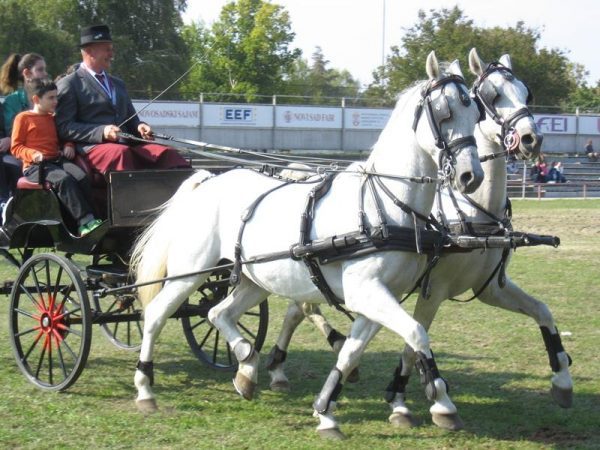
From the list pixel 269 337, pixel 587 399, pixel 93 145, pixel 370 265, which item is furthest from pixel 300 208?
pixel 269 337

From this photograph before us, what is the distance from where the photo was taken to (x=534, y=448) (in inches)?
224

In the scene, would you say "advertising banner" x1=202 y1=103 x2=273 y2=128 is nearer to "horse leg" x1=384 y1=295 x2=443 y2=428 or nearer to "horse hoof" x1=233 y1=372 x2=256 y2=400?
"horse hoof" x1=233 y1=372 x2=256 y2=400

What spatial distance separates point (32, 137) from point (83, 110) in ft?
1.52

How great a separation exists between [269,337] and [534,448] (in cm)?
403

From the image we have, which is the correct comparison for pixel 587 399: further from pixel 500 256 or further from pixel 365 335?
pixel 365 335

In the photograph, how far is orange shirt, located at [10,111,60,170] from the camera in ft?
23.6

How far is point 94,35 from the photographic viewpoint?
7555mm

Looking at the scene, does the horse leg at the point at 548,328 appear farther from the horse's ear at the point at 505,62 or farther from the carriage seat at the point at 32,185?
the carriage seat at the point at 32,185

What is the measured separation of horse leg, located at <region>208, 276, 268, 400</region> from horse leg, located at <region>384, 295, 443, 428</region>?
3.06 feet

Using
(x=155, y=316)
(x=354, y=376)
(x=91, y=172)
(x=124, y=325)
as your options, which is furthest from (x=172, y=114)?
(x=155, y=316)

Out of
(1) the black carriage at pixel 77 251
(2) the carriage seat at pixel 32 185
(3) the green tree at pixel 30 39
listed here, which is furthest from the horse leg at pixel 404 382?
(3) the green tree at pixel 30 39

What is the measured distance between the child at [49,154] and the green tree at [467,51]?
4192 cm

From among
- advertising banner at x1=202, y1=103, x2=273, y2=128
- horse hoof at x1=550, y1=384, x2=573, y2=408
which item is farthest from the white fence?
horse hoof at x1=550, y1=384, x2=573, y2=408

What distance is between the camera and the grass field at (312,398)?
5859mm
